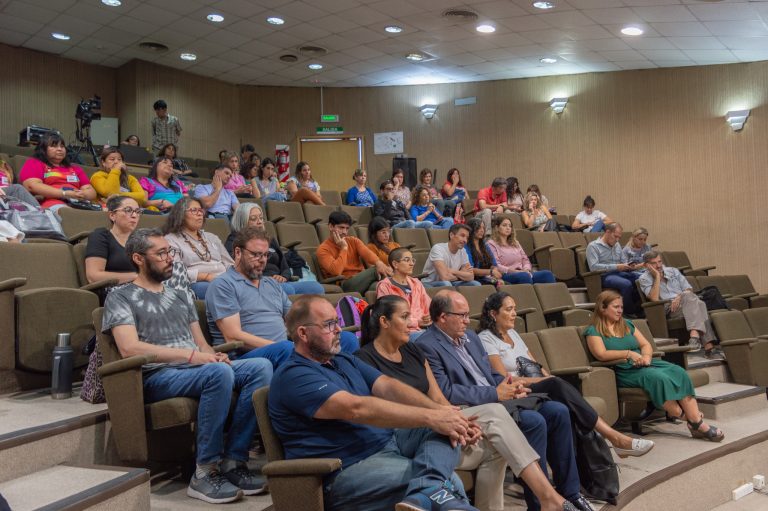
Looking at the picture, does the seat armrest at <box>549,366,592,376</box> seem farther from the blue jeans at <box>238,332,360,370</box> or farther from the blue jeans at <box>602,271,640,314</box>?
the blue jeans at <box>602,271,640,314</box>

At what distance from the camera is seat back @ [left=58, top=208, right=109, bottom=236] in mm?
3758

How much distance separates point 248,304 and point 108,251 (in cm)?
71

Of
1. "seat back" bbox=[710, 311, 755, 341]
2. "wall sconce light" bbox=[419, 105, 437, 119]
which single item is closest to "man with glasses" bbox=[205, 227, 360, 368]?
"seat back" bbox=[710, 311, 755, 341]

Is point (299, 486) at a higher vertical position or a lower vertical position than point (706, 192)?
lower

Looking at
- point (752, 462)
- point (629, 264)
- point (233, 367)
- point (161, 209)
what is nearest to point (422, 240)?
point (629, 264)

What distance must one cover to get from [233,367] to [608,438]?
1.66 meters

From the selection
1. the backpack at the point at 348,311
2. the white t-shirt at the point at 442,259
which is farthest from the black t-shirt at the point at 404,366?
the white t-shirt at the point at 442,259

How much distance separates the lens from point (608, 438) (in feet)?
10.1

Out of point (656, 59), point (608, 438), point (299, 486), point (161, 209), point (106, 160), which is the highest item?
point (656, 59)

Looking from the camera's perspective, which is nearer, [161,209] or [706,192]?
[161,209]

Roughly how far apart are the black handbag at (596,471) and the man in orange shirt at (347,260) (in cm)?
184

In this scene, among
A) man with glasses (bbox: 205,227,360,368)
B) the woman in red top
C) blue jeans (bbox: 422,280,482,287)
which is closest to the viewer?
man with glasses (bbox: 205,227,360,368)

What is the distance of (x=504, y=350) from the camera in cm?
332

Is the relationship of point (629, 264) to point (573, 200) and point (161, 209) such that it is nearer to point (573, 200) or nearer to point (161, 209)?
point (573, 200)
